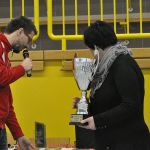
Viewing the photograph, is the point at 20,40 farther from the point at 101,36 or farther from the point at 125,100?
the point at 125,100

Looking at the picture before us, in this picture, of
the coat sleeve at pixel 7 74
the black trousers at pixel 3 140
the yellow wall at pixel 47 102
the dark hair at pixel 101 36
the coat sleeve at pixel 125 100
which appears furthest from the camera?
the yellow wall at pixel 47 102

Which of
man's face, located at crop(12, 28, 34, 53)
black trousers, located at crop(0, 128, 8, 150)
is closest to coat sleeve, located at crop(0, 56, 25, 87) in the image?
man's face, located at crop(12, 28, 34, 53)

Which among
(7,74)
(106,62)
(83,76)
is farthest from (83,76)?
(7,74)

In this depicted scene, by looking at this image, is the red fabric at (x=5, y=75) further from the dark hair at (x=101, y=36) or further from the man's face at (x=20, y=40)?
the dark hair at (x=101, y=36)

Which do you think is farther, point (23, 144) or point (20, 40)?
point (23, 144)

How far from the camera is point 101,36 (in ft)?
6.57

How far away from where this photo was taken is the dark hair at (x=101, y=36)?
2.00 metres

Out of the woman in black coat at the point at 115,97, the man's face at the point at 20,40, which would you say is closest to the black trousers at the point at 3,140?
the man's face at the point at 20,40

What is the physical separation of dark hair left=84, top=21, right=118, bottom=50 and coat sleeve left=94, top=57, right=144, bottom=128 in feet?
0.47

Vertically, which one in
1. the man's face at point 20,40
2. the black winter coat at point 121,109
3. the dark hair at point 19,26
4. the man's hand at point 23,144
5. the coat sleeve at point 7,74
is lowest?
the man's hand at point 23,144

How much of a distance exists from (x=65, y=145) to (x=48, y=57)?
674mm

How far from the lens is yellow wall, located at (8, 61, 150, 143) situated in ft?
10.6

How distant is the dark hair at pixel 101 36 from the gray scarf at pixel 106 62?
3 cm

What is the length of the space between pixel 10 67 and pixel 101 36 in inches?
23.6
